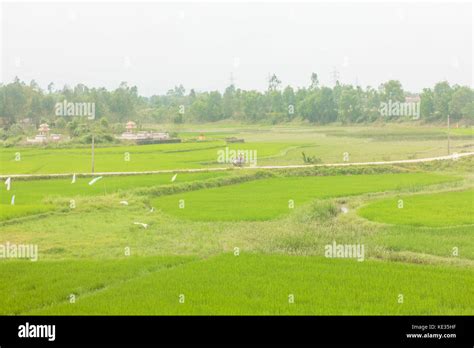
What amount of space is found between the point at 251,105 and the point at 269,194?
149 feet

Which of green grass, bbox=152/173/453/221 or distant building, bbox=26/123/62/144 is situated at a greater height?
distant building, bbox=26/123/62/144

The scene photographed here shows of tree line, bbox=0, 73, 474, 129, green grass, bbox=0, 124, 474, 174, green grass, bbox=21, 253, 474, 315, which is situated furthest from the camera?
tree line, bbox=0, 73, 474, 129

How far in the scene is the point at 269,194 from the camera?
1695 cm

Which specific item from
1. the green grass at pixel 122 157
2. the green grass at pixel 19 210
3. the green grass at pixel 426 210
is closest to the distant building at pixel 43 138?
the green grass at pixel 122 157

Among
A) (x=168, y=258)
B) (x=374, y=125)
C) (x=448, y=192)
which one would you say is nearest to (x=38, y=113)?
(x=374, y=125)

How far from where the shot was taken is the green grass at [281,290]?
268 inches

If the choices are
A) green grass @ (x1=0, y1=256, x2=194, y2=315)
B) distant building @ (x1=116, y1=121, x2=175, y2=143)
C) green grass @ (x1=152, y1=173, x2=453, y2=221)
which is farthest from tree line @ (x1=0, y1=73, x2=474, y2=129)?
green grass @ (x1=0, y1=256, x2=194, y2=315)

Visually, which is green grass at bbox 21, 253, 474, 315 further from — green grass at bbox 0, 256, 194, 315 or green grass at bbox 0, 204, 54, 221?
green grass at bbox 0, 204, 54, 221

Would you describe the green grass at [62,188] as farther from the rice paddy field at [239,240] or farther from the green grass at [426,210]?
the green grass at [426,210]

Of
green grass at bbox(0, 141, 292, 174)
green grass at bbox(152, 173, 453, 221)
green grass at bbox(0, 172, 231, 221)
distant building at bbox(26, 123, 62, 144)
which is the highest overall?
distant building at bbox(26, 123, 62, 144)

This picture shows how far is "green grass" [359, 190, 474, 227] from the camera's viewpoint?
40.4 feet

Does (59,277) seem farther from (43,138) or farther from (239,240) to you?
(43,138)

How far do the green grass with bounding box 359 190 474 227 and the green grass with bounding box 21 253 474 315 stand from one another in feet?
12.0
